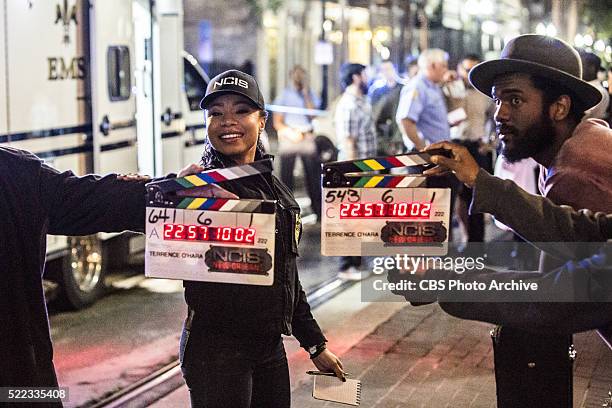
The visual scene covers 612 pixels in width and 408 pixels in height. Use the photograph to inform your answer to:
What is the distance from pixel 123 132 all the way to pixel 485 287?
20.1 feet

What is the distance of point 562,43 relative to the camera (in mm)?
3609

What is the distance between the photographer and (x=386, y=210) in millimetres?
3439

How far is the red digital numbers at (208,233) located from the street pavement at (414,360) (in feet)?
9.83

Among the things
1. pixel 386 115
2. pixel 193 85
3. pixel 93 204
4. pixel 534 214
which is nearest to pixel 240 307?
pixel 93 204

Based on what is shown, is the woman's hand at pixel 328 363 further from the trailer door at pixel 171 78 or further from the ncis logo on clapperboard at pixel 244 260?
the trailer door at pixel 171 78

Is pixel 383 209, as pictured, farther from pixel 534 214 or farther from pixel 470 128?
pixel 470 128

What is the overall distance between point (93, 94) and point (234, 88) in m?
5.07

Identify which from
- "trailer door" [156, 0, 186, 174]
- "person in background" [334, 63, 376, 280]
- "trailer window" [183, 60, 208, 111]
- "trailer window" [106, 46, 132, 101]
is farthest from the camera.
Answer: "trailer window" [183, 60, 208, 111]

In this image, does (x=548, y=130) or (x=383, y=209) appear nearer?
(x=383, y=209)

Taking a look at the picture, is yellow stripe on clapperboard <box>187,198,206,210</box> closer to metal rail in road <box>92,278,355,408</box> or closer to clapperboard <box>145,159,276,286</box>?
clapperboard <box>145,159,276,286</box>

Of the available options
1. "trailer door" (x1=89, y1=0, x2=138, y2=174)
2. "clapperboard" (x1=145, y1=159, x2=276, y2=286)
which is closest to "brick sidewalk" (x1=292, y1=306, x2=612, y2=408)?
"trailer door" (x1=89, y1=0, x2=138, y2=174)

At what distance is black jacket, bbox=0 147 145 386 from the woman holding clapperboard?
0.41 m

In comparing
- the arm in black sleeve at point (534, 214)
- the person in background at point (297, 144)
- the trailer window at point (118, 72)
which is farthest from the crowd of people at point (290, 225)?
the person in background at point (297, 144)

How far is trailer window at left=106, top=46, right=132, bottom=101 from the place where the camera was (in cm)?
888
